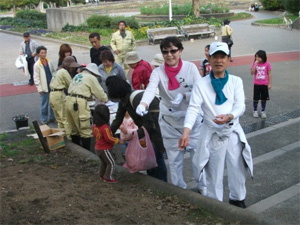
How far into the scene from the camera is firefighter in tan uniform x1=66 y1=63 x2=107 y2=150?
6.93 meters

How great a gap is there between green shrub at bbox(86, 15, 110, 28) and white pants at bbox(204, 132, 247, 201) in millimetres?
24183

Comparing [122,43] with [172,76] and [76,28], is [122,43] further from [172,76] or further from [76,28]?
[76,28]

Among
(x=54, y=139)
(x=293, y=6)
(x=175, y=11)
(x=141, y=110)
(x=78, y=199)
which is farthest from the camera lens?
(x=175, y=11)

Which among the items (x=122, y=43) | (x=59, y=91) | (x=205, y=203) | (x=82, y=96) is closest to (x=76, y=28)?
(x=122, y=43)

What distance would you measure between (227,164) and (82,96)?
321 centimetres

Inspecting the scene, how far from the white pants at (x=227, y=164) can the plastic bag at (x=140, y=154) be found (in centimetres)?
83

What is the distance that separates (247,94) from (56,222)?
794cm

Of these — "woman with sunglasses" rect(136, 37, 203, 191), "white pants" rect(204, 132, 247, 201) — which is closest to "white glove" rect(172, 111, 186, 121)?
"woman with sunglasses" rect(136, 37, 203, 191)

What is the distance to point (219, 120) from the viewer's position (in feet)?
13.4

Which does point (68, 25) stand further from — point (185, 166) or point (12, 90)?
point (185, 166)

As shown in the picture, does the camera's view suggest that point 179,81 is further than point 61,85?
No

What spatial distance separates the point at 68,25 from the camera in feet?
100

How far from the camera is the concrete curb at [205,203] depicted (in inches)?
163

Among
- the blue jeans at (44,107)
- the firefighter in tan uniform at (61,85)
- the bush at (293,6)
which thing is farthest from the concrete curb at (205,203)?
the bush at (293,6)
